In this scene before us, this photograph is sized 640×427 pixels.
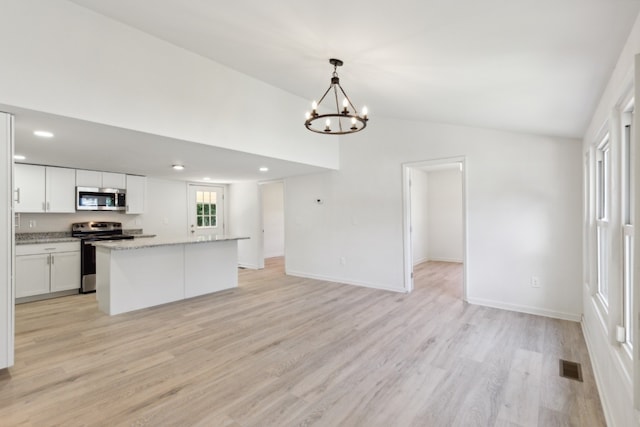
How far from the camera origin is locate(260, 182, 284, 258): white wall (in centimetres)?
901

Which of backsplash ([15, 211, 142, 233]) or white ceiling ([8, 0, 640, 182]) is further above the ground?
white ceiling ([8, 0, 640, 182])

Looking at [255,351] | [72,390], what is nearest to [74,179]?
[72,390]

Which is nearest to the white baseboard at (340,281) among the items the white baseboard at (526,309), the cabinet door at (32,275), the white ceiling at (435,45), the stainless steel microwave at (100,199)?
the white baseboard at (526,309)

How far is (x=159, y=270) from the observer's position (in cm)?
450

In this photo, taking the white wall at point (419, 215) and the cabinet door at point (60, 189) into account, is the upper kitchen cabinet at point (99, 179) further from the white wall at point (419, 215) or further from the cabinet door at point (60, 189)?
the white wall at point (419, 215)

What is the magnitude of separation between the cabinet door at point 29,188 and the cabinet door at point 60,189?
7 centimetres

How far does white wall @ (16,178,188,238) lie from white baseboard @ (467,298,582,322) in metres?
5.41

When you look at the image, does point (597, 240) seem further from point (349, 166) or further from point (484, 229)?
point (349, 166)

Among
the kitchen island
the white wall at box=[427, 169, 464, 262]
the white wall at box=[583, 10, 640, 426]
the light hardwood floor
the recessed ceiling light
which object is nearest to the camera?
the white wall at box=[583, 10, 640, 426]

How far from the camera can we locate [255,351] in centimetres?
297

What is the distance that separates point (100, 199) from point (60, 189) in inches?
22.8

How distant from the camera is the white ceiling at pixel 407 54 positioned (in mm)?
1665

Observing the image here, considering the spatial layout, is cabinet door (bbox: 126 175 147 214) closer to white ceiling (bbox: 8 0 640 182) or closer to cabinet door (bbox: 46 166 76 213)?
cabinet door (bbox: 46 166 76 213)

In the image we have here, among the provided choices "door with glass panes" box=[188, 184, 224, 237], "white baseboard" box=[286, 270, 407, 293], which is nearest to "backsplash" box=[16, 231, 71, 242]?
"door with glass panes" box=[188, 184, 224, 237]
